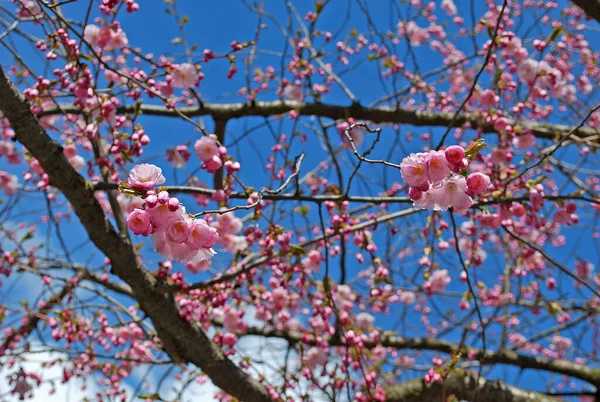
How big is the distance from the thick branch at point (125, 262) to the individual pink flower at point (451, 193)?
1.71 m

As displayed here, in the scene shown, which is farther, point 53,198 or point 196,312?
point 53,198

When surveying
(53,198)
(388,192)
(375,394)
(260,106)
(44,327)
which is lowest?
(375,394)

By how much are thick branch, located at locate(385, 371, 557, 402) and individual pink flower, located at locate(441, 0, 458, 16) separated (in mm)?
4110

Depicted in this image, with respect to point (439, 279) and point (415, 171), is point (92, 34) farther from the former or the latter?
point (439, 279)

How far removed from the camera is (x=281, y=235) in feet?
8.02

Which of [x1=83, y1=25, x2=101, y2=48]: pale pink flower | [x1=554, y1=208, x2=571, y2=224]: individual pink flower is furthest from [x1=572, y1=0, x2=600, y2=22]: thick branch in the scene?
[x1=83, y1=25, x2=101, y2=48]: pale pink flower

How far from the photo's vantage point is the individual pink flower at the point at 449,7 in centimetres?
569

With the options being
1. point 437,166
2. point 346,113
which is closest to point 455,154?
point 437,166

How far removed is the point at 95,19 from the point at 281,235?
5.67ft

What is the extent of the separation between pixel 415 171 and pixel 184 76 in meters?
1.89

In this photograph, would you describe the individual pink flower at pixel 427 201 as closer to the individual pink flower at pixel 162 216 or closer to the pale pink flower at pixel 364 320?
the individual pink flower at pixel 162 216

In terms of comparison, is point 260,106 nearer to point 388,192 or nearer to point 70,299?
point 388,192

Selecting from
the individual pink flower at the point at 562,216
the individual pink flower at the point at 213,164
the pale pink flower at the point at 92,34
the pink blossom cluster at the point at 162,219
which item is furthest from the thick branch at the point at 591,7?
the pale pink flower at the point at 92,34

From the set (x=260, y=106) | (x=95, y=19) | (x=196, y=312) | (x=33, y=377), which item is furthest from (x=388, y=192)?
(x=33, y=377)
